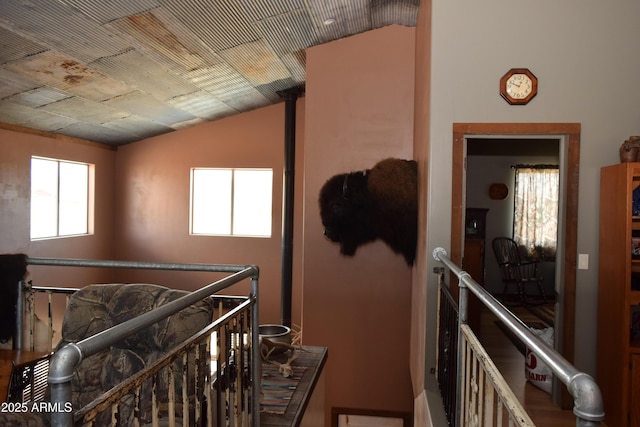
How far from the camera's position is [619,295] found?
3.01 m

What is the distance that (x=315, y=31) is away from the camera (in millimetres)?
4707

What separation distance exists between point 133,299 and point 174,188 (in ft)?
18.5

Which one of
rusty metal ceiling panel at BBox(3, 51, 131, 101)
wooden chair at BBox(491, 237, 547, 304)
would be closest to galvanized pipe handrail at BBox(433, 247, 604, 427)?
rusty metal ceiling panel at BBox(3, 51, 131, 101)

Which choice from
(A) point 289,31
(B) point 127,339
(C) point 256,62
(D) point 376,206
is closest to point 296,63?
(C) point 256,62

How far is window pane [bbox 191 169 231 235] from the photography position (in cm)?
756

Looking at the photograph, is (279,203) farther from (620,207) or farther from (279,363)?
(620,207)

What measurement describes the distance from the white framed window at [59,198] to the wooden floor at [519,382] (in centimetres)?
552

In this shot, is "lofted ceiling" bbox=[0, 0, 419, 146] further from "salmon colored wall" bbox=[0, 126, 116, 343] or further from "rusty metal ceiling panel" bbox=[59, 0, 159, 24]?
"salmon colored wall" bbox=[0, 126, 116, 343]

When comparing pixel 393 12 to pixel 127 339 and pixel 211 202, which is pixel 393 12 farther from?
pixel 211 202

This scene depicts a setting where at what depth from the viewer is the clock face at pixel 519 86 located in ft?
10.7

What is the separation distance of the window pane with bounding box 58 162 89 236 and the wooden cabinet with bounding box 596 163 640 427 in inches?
253

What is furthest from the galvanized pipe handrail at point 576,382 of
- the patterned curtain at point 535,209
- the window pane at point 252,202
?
the patterned curtain at point 535,209

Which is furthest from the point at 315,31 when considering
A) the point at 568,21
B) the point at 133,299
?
the point at 133,299

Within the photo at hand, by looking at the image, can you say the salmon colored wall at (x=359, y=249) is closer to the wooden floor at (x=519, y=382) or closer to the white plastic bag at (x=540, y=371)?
the wooden floor at (x=519, y=382)
